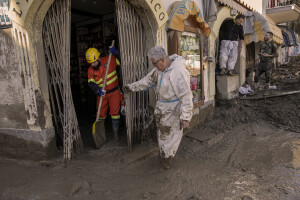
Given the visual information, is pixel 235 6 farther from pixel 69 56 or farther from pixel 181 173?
pixel 181 173

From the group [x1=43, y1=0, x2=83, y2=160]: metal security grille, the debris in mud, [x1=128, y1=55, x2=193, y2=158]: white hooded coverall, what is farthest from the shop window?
the debris in mud

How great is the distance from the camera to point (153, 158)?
4047mm

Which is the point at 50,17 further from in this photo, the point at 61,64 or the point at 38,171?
the point at 38,171

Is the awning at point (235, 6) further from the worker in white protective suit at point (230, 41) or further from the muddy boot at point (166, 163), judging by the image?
the muddy boot at point (166, 163)

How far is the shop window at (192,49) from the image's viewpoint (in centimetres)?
471

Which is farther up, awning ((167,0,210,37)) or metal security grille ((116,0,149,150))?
awning ((167,0,210,37))

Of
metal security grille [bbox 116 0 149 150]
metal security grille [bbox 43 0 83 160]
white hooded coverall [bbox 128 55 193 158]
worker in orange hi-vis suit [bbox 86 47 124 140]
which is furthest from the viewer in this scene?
worker in orange hi-vis suit [bbox 86 47 124 140]

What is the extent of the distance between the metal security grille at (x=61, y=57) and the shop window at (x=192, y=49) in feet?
6.98

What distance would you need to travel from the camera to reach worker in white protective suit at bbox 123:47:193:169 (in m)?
3.13

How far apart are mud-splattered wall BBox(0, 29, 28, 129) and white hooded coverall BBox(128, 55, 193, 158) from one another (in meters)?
1.91

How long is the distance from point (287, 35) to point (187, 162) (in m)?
14.8

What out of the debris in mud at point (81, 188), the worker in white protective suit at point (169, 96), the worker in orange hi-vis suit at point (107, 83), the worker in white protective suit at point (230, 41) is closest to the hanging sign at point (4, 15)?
the worker in orange hi-vis suit at point (107, 83)

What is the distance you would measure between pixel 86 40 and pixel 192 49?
10.1 ft

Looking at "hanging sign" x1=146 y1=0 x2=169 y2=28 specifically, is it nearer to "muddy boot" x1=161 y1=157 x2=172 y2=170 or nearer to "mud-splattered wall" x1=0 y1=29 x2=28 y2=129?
"mud-splattered wall" x1=0 y1=29 x2=28 y2=129
